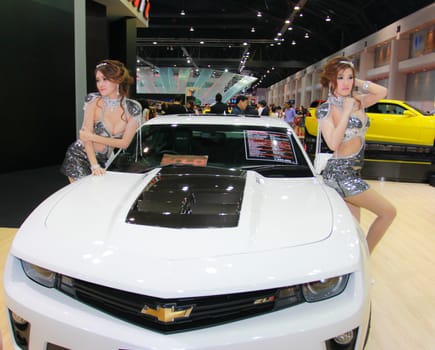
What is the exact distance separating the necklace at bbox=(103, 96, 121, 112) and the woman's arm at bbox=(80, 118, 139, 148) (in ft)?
0.50

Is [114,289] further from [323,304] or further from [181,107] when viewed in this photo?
[181,107]

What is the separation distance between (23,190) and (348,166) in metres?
5.23

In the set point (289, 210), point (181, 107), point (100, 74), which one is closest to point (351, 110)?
point (289, 210)

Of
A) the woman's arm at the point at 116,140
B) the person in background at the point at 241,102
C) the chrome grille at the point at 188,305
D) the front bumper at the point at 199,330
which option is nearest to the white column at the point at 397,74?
the person in background at the point at 241,102

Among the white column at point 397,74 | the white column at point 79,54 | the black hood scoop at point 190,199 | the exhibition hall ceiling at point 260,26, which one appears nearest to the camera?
the black hood scoop at point 190,199

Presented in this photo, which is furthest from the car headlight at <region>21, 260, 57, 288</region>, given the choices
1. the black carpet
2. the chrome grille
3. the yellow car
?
the yellow car

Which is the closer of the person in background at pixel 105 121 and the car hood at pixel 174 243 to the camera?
the car hood at pixel 174 243

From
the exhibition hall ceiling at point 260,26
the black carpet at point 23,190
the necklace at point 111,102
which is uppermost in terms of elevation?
the exhibition hall ceiling at point 260,26

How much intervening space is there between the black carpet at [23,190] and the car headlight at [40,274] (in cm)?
307

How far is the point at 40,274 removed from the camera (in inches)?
60.3

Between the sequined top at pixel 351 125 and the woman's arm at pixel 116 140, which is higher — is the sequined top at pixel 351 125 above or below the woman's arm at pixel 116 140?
above

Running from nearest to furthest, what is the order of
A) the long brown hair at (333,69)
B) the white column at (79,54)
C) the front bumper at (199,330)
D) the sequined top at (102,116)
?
1. the front bumper at (199,330)
2. the long brown hair at (333,69)
3. the sequined top at (102,116)
4. the white column at (79,54)

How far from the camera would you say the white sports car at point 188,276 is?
1298 millimetres

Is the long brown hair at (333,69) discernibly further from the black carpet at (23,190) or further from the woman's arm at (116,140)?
the black carpet at (23,190)
